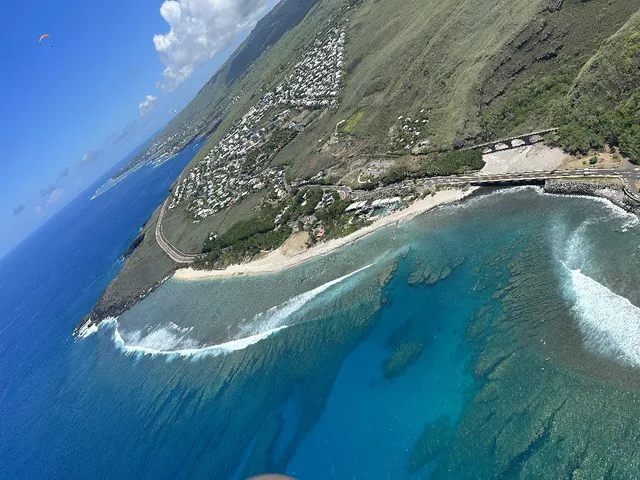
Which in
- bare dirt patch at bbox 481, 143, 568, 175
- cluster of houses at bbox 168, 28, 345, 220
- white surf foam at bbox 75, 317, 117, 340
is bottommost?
bare dirt patch at bbox 481, 143, 568, 175

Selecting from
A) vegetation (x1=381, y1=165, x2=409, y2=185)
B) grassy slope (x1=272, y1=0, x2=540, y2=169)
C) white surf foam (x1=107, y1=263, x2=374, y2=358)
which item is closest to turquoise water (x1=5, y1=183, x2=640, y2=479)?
white surf foam (x1=107, y1=263, x2=374, y2=358)

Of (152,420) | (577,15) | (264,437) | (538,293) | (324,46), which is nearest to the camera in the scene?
(538,293)

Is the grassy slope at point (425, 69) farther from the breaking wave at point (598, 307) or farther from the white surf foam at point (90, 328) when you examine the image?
the white surf foam at point (90, 328)

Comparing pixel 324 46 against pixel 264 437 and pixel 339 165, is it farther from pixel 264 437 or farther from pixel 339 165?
pixel 264 437

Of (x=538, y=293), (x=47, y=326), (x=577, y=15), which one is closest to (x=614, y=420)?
(x=538, y=293)

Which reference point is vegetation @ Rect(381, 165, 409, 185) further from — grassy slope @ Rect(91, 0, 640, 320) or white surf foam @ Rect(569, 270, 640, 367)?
white surf foam @ Rect(569, 270, 640, 367)
